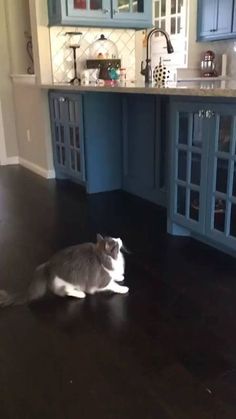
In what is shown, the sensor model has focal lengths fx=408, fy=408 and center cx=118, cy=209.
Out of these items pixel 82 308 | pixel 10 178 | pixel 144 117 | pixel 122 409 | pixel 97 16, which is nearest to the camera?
pixel 122 409

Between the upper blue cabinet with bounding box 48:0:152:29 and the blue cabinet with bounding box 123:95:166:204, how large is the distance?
2.89ft

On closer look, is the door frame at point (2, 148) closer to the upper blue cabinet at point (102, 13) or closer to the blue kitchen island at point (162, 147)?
the blue kitchen island at point (162, 147)

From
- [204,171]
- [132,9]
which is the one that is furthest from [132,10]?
[204,171]

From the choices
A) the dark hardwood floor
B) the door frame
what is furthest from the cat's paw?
the door frame

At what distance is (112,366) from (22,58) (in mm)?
4006

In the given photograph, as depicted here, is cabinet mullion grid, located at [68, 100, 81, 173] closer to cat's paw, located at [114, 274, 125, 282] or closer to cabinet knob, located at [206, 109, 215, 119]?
cabinet knob, located at [206, 109, 215, 119]

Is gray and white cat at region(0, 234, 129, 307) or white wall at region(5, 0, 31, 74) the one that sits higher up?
white wall at region(5, 0, 31, 74)

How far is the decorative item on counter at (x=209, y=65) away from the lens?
5.47 metres

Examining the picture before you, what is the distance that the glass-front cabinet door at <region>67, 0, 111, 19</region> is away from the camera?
138 inches

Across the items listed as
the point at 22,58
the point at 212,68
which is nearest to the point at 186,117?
the point at 22,58

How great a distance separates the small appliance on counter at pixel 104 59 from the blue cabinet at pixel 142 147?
371 millimetres

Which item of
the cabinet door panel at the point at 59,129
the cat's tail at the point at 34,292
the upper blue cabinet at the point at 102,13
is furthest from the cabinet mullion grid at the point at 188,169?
the upper blue cabinet at the point at 102,13

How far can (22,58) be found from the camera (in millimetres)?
4566

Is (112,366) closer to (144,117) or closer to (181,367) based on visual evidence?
(181,367)
